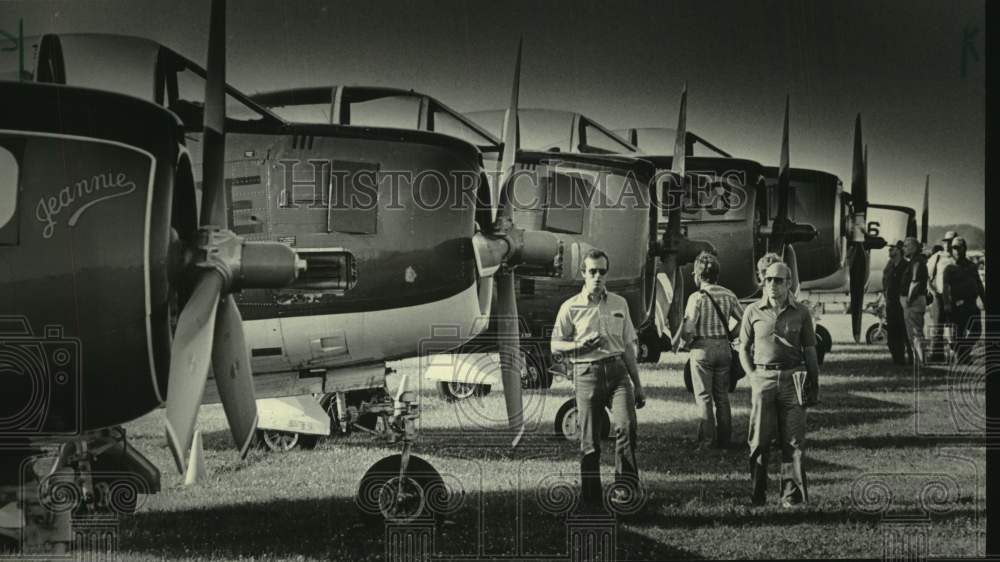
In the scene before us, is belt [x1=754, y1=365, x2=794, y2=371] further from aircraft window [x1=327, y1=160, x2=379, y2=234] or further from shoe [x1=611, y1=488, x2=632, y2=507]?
aircraft window [x1=327, y1=160, x2=379, y2=234]

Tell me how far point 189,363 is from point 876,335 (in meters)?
3.85

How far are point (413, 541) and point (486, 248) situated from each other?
1504 mm

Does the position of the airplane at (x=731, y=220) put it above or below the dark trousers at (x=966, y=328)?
above

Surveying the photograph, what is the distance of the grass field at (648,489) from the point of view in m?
4.44

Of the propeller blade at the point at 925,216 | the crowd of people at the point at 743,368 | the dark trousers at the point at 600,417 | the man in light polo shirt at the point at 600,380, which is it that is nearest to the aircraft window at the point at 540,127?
the crowd of people at the point at 743,368

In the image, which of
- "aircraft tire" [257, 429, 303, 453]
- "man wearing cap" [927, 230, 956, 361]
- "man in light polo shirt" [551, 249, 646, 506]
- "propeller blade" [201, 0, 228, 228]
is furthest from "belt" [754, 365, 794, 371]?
"propeller blade" [201, 0, 228, 228]

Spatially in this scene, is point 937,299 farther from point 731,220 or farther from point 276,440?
point 276,440

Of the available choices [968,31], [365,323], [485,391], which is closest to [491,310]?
[485,391]

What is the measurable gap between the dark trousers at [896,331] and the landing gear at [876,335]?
0.03 metres

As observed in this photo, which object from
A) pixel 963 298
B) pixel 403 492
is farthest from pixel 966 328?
pixel 403 492

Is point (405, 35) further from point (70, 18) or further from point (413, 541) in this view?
point (413, 541)

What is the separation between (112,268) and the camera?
11.8 ft

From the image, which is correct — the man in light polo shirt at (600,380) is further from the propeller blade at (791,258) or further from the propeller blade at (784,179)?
the propeller blade at (791,258)

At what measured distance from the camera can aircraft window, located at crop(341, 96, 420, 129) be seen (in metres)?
4.53
